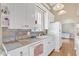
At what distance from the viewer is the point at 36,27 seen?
1622mm

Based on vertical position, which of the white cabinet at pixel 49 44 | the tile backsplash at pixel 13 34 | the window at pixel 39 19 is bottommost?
the white cabinet at pixel 49 44

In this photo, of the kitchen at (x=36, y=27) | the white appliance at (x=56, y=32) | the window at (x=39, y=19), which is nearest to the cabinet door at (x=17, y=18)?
the kitchen at (x=36, y=27)

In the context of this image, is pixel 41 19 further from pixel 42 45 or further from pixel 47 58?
pixel 47 58

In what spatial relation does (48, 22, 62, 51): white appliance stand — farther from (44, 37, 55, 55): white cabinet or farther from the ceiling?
the ceiling

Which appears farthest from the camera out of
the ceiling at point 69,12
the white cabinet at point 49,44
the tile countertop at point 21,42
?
the white cabinet at point 49,44

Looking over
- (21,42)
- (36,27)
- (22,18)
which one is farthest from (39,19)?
(21,42)

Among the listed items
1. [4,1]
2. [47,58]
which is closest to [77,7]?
[47,58]

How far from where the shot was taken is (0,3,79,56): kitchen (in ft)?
4.27

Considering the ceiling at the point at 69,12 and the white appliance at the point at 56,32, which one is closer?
the ceiling at the point at 69,12

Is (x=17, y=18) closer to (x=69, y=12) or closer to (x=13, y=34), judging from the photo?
(x=13, y=34)

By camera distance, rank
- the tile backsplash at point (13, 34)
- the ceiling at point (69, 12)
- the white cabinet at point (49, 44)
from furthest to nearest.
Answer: the white cabinet at point (49, 44), the tile backsplash at point (13, 34), the ceiling at point (69, 12)

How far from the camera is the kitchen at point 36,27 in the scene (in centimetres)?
130

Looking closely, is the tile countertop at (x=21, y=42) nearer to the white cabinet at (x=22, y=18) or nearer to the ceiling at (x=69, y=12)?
the white cabinet at (x=22, y=18)

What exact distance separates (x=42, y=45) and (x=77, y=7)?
0.80 metres
